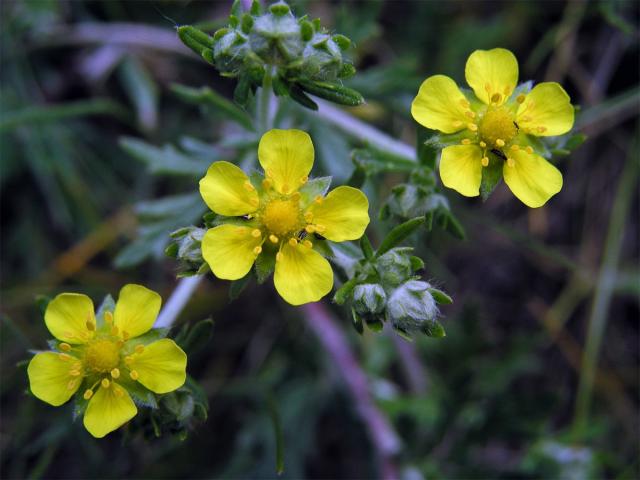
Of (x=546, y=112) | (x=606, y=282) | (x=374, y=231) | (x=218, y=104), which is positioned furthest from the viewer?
(x=606, y=282)

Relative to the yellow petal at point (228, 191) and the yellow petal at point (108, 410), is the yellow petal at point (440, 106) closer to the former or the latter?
the yellow petal at point (228, 191)

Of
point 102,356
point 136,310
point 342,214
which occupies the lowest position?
point 102,356

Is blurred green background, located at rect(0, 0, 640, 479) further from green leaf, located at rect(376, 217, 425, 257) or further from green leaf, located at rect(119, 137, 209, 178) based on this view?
green leaf, located at rect(376, 217, 425, 257)

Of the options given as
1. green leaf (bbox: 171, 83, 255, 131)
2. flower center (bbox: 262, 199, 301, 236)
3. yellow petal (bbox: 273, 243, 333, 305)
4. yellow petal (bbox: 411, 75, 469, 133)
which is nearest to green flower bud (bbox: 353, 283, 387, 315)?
yellow petal (bbox: 273, 243, 333, 305)

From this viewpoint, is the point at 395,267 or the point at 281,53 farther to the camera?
the point at 395,267

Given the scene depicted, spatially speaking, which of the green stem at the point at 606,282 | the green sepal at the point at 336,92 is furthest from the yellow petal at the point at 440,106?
the green stem at the point at 606,282

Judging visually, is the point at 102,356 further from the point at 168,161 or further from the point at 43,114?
the point at 43,114

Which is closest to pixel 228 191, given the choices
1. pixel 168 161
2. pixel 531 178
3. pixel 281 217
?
pixel 281 217
